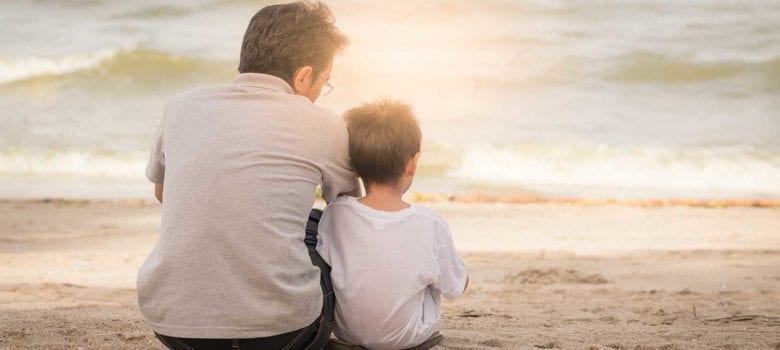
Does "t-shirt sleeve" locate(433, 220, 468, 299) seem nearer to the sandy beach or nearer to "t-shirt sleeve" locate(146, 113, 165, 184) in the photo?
the sandy beach

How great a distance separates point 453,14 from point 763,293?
1315 centimetres

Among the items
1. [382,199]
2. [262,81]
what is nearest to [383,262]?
[382,199]

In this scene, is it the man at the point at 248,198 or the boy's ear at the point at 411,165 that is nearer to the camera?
the man at the point at 248,198

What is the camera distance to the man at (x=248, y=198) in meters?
2.36

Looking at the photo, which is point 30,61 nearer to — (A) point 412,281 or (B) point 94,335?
(B) point 94,335

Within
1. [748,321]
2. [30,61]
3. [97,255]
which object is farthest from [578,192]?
[30,61]

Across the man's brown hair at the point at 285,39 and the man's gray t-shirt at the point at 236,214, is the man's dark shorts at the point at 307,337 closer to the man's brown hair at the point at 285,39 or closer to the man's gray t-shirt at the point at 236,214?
the man's gray t-shirt at the point at 236,214

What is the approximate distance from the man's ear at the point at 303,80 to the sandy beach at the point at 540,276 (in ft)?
3.59

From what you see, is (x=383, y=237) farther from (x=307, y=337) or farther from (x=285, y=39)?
(x=285, y=39)

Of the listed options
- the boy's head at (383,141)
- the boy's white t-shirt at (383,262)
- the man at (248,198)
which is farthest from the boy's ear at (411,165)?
the man at (248,198)

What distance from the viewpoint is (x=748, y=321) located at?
13.3 ft

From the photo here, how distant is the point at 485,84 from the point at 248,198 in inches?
545

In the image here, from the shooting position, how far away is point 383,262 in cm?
266

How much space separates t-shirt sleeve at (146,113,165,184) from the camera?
8.41 feet
